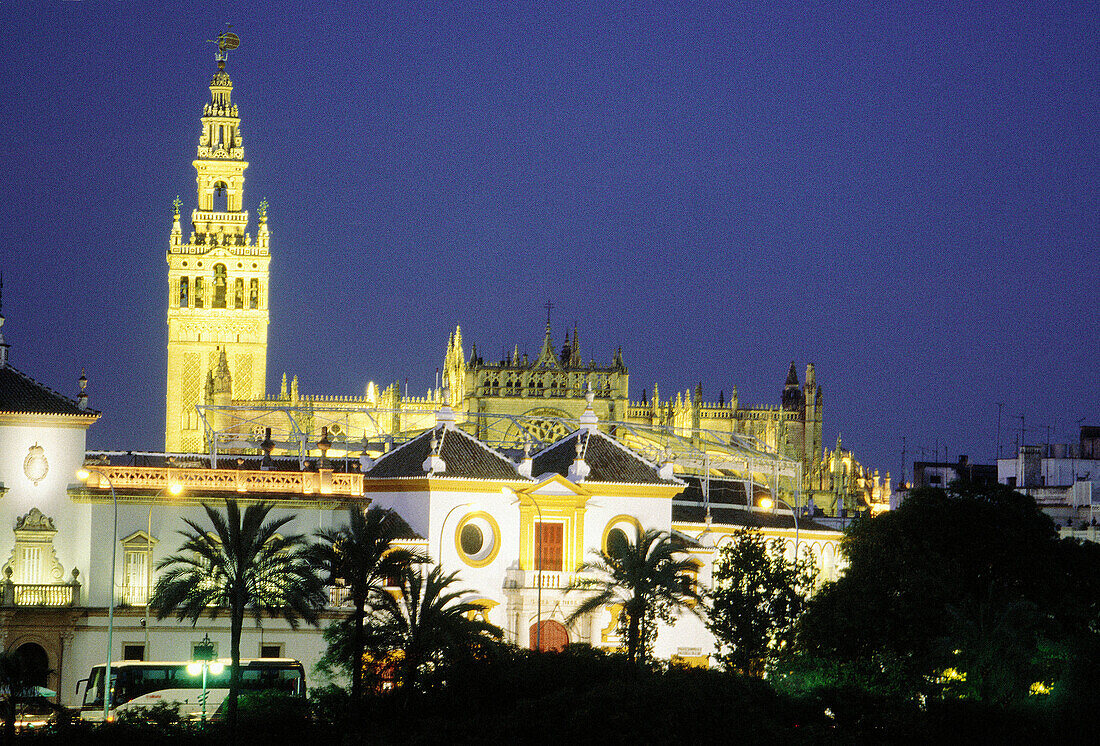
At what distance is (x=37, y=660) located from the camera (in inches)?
2032

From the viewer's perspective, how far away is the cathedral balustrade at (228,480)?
178 feet

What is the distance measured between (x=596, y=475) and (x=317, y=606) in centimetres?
2049

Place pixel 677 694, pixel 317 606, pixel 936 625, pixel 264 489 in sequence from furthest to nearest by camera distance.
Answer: pixel 264 489
pixel 936 625
pixel 317 606
pixel 677 694

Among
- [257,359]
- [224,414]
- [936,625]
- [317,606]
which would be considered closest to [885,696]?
[936,625]

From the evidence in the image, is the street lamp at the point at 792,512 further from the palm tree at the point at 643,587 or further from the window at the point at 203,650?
the window at the point at 203,650

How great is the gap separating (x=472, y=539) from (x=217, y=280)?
5327 centimetres

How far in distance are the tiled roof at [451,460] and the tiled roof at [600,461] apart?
3.32 m

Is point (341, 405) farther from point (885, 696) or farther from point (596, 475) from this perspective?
point (885, 696)

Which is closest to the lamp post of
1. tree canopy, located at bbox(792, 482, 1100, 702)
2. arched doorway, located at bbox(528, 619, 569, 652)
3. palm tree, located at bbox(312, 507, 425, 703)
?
palm tree, located at bbox(312, 507, 425, 703)

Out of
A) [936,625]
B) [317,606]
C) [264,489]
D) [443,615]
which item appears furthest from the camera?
[264,489]

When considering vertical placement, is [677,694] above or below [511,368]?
below

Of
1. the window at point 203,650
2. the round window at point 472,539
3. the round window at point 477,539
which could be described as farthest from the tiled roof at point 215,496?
the round window at point 472,539

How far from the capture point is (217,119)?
112750 mm

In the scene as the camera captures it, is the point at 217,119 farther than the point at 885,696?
Yes
